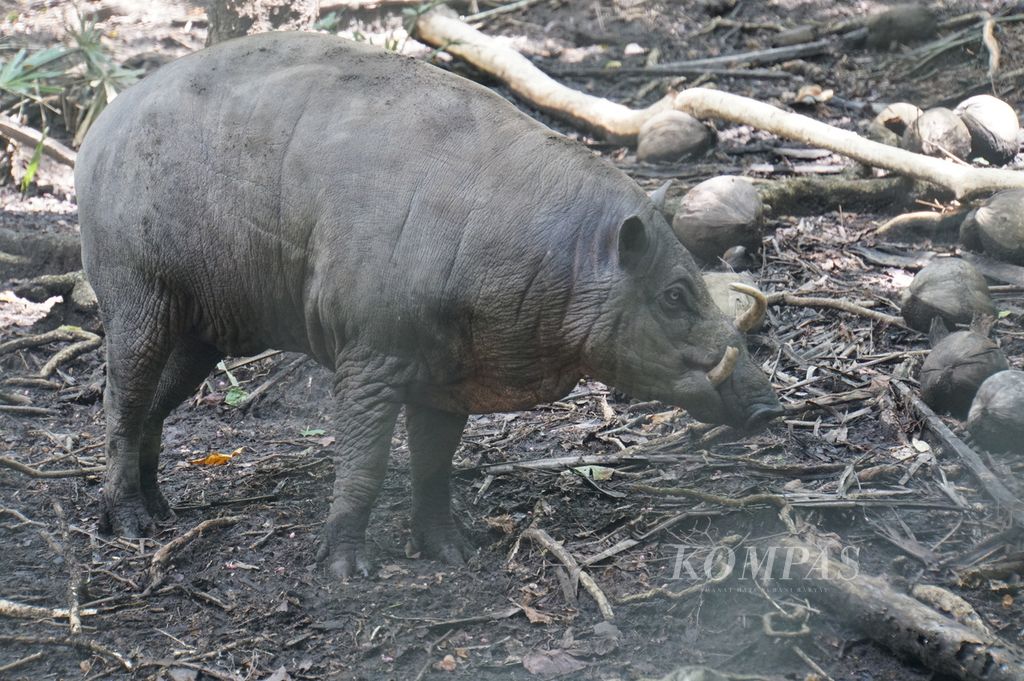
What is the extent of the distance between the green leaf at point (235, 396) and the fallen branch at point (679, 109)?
189 inches

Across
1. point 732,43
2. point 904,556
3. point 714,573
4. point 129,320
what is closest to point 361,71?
point 129,320

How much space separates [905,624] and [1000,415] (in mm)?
1970

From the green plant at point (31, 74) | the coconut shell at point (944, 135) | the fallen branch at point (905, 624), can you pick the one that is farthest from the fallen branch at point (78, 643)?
the coconut shell at point (944, 135)

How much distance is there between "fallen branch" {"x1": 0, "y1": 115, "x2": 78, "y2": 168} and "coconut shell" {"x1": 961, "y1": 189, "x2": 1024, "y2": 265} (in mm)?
7830

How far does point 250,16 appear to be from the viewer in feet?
27.9

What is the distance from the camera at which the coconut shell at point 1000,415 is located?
5.94 metres

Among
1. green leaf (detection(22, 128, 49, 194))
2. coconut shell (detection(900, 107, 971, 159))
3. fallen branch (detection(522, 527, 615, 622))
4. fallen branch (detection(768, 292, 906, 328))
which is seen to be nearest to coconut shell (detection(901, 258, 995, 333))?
fallen branch (detection(768, 292, 906, 328))

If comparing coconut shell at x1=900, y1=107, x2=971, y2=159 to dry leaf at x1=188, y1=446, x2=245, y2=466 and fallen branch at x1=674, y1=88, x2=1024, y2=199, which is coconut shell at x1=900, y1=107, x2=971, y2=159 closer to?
fallen branch at x1=674, y1=88, x2=1024, y2=199

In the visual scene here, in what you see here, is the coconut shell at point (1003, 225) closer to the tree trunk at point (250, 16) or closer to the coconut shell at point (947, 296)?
the coconut shell at point (947, 296)

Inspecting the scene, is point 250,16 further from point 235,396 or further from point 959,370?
point 959,370

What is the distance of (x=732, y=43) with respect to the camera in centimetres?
1324

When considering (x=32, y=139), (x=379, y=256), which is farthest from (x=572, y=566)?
(x=32, y=139)

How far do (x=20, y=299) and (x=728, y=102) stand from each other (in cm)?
623

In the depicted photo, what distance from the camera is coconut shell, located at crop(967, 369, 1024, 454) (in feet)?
19.5
